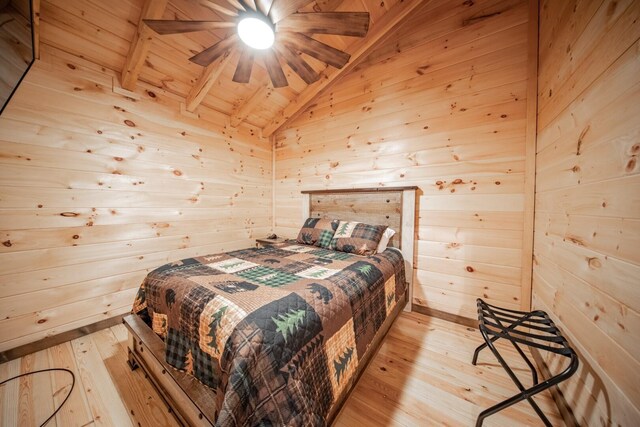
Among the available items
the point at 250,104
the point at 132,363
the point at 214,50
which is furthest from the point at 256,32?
the point at 132,363

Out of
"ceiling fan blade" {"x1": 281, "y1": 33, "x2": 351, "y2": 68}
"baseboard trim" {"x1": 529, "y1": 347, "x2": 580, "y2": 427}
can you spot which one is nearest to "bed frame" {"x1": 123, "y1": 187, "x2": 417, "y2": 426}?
"baseboard trim" {"x1": 529, "y1": 347, "x2": 580, "y2": 427}

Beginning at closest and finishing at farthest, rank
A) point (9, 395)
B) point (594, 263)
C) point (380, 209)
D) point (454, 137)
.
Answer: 1. point (594, 263)
2. point (9, 395)
3. point (454, 137)
4. point (380, 209)

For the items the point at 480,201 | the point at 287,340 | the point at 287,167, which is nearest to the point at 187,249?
the point at 287,167

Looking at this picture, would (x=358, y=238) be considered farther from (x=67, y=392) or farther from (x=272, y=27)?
(x=67, y=392)

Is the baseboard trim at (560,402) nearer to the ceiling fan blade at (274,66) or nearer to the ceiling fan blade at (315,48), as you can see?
the ceiling fan blade at (315,48)

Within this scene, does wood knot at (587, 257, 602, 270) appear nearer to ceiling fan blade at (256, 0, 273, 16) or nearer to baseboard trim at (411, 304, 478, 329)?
baseboard trim at (411, 304, 478, 329)

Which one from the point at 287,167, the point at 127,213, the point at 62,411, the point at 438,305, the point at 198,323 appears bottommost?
the point at 62,411

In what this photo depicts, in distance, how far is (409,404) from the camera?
1.15 meters

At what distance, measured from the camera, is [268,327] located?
78 centimetres

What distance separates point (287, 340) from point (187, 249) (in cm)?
211

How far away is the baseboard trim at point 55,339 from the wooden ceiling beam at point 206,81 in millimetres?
2190

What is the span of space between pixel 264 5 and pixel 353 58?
1177 millimetres

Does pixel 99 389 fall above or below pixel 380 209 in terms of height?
below

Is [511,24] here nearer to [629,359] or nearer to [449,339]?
[629,359]
